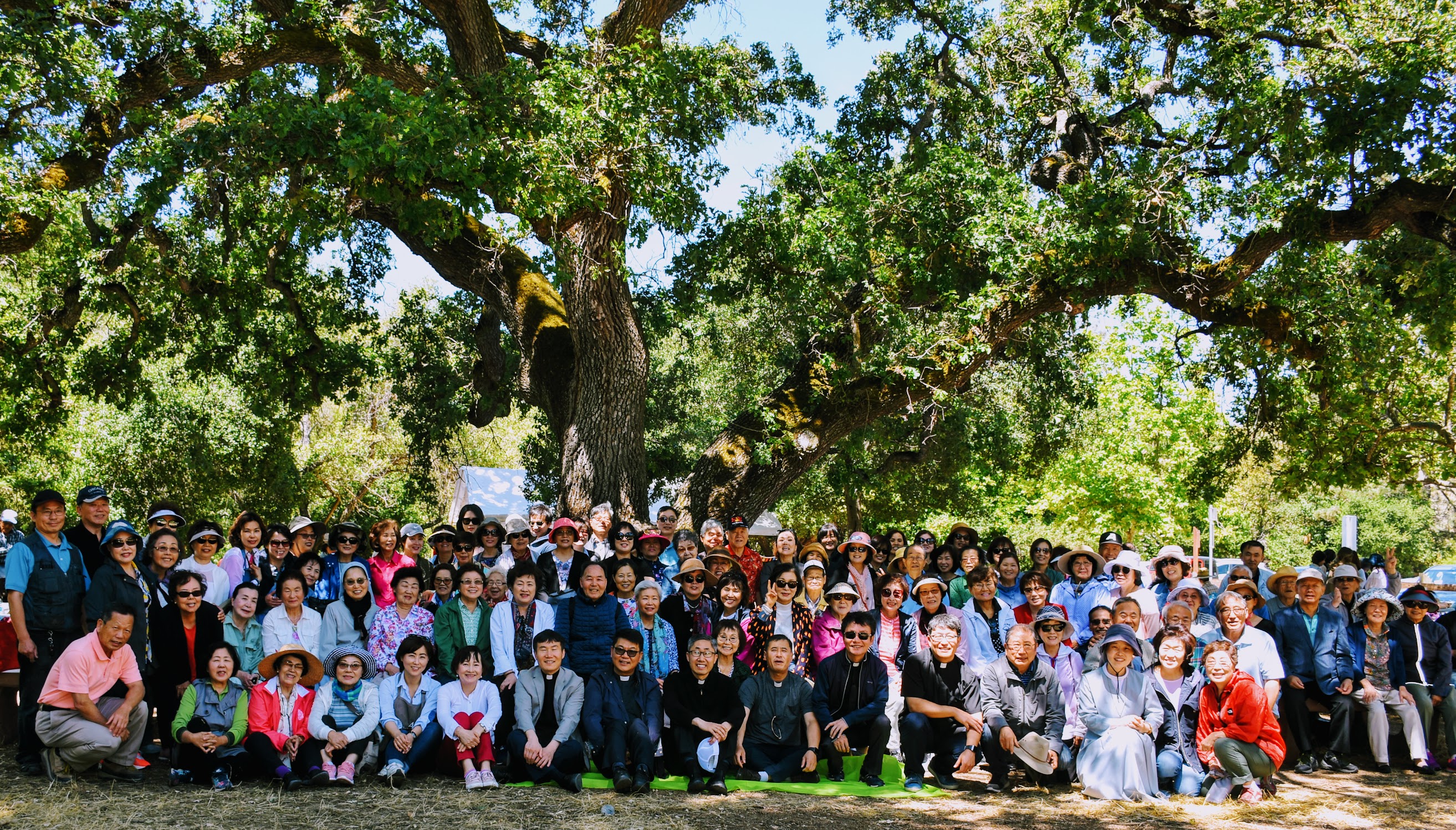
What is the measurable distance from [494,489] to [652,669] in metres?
22.0

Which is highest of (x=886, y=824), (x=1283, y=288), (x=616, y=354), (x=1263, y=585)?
(x=1283, y=288)

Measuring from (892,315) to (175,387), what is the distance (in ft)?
54.7

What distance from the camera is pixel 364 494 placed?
94.1 feet

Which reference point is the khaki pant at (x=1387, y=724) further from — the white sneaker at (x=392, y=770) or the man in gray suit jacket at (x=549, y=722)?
the white sneaker at (x=392, y=770)

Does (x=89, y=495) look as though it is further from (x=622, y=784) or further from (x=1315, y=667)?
(x=1315, y=667)

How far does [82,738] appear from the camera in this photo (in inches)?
240

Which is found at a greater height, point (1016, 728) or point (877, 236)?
point (877, 236)

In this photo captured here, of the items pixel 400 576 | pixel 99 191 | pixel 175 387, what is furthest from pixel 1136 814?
pixel 175 387

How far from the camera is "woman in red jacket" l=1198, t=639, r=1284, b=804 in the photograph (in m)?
6.63

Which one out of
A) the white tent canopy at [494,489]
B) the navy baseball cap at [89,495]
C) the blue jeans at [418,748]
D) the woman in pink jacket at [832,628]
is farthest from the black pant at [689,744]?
the white tent canopy at [494,489]

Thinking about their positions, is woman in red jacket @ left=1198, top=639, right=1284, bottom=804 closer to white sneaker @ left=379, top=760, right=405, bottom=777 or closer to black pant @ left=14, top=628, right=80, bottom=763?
white sneaker @ left=379, top=760, right=405, bottom=777

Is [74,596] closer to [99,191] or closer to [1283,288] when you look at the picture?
[99,191]

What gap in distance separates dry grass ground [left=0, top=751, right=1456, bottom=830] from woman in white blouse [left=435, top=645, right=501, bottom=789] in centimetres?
16

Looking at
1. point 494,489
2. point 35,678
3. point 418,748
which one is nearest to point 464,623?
point 418,748
